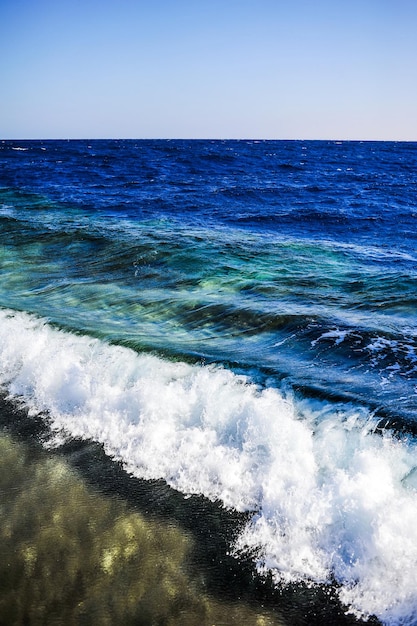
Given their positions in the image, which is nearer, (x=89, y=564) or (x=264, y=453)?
(x=89, y=564)

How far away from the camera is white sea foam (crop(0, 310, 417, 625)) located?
3.80 m

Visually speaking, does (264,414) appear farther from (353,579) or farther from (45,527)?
(45,527)

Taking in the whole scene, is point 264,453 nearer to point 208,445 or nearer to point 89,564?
point 208,445

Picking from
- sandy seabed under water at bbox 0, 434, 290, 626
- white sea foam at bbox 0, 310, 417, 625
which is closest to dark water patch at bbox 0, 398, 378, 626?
sandy seabed under water at bbox 0, 434, 290, 626

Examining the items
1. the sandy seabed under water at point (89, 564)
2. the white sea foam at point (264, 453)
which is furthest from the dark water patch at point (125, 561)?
the white sea foam at point (264, 453)

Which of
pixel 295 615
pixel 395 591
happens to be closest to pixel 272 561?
pixel 295 615

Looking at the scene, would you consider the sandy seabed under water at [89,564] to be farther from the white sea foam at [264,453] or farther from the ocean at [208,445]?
the white sea foam at [264,453]

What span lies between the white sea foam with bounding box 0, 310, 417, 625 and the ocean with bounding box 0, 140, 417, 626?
0.06 ft

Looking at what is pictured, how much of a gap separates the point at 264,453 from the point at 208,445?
2.04ft

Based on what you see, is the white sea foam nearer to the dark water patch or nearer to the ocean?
the ocean

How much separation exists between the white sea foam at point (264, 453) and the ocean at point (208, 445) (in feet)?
0.06

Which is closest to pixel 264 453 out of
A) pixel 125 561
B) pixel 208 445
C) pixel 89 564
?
pixel 208 445

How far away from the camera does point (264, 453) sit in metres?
4.91

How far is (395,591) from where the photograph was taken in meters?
3.55
